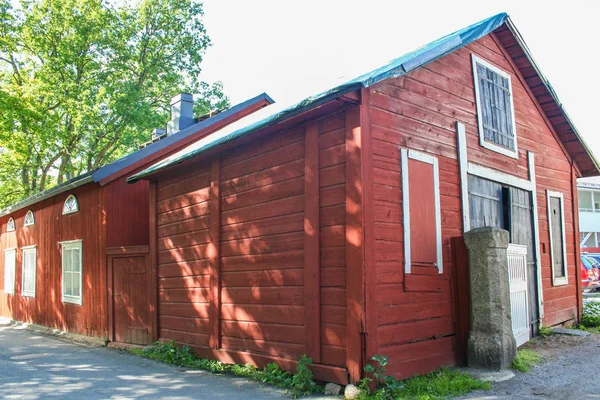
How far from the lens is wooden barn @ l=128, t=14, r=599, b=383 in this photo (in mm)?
6605

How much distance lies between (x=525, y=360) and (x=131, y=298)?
7.78 m

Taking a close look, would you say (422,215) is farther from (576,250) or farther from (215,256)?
(576,250)

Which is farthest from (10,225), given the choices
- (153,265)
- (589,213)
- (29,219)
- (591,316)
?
(589,213)

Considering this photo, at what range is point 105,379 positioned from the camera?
26.3 feet

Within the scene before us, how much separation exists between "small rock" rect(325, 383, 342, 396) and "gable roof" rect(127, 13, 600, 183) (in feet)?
10.9

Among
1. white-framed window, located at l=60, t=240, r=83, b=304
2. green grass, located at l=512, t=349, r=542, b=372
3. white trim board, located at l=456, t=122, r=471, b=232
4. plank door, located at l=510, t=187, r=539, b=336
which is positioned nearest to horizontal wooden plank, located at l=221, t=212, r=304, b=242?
white trim board, located at l=456, t=122, r=471, b=232

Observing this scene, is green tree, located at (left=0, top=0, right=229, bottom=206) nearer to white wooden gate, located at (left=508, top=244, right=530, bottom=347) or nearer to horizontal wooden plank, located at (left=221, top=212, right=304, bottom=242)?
horizontal wooden plank, located at (left=221, top=212, right=304, bottom=242)

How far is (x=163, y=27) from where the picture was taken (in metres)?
28.7

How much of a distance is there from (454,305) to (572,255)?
215 inches

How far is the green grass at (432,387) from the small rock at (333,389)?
453 millimetres

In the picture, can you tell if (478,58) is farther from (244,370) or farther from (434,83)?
(244,370)

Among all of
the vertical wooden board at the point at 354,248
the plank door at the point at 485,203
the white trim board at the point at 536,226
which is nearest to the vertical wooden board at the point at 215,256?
the vertical wooden board at the point at 354,248

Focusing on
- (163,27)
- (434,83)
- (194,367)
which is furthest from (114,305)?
(163,27)

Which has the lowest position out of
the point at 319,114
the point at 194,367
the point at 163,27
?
the point at 194,367
